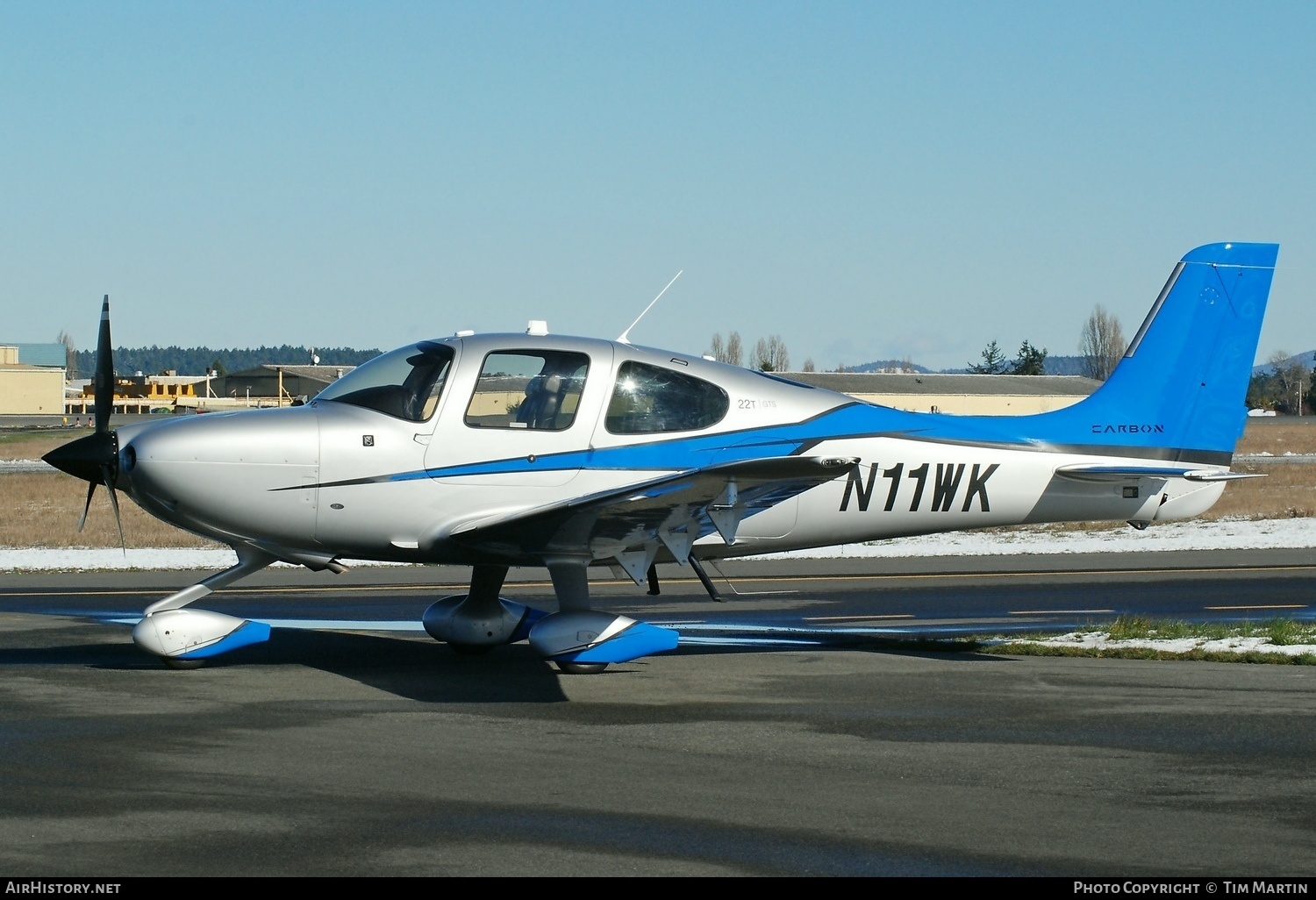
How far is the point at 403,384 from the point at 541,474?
48.6 inches

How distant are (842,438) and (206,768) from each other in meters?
5.86

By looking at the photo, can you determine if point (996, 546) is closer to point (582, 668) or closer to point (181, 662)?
point (582, 668)

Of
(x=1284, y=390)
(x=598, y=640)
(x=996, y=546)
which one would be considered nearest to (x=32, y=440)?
(x=996, y=546)

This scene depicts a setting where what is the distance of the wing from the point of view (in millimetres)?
9109

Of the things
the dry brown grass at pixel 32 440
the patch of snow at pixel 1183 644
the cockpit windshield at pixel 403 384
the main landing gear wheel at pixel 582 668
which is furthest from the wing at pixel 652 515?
the dry brown grass at pixel 32 440

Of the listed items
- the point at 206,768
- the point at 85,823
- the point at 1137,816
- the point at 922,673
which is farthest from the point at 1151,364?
the point at 85,823

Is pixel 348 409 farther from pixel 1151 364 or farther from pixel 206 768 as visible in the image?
pixel 1151 364

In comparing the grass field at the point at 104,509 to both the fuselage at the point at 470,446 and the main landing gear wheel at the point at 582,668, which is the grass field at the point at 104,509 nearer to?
the fuselage at the point at 470,446

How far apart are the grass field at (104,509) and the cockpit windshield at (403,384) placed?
1326 centimetres

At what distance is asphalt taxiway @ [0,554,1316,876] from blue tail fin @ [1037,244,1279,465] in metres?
2.24

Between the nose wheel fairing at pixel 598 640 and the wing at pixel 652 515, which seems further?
the nose wheel fairing at pixel 598 640

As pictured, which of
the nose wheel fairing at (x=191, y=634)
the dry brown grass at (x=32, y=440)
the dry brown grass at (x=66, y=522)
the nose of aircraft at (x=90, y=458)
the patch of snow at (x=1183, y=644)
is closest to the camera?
the nose of aircraft at (x=90, y=458)

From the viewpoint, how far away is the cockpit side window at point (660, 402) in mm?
10648

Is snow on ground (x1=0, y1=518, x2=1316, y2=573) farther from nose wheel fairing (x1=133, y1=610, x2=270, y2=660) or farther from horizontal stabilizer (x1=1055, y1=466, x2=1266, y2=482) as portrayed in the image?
nose wheel fairing (x1=133, y1=610, x2=270, y2=660)
